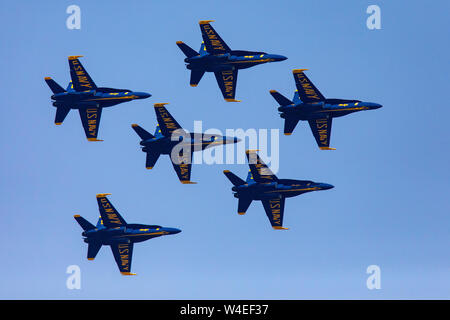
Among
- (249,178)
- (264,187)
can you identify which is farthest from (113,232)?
(264,187)

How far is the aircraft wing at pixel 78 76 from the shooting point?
96.9 metres

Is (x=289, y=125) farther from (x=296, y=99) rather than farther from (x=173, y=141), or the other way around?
(x=173, y=141)

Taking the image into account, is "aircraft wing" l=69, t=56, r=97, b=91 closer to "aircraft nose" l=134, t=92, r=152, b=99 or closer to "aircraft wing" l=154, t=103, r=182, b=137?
"aircraft nose" l=134, t=92, r=152, b=99

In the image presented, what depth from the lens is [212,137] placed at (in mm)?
97000

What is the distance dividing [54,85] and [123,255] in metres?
17.8

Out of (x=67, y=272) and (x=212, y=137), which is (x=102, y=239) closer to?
(x=67, y=272)

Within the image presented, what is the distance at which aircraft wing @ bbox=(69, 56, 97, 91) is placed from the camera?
96875mm

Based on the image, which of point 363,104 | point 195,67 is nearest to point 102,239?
point 195,67

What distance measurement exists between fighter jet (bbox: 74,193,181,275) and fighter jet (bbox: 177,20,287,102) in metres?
14.4

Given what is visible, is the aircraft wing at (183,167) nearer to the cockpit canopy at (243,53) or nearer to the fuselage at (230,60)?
the fuselage at (230,60)

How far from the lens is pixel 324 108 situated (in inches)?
3844

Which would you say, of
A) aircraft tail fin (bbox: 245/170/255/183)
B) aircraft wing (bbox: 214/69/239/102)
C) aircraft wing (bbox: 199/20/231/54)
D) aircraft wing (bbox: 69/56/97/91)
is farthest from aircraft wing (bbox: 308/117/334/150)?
aircraft wing (bbox: 69/56/97/91)

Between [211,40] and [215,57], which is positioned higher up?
[211,40]

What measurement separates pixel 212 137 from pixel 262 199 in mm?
7852
